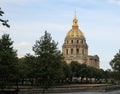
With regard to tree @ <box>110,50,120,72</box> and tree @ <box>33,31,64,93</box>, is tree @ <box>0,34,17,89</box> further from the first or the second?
tree @ <box>110,50,120,72</box>

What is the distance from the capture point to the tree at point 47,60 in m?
64.6

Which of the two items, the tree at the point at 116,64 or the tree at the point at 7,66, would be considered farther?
the tree at the point at 116,64

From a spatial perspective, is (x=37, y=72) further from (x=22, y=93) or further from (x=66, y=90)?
(x=66, y=90)

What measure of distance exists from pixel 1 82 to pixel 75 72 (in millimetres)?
109332

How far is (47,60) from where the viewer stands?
6456cm

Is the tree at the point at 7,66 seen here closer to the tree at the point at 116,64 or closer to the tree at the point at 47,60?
the tree at the point at 47,60

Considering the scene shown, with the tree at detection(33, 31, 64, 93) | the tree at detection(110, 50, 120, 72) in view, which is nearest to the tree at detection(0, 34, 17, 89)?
the tree at detection(33, 31, 64, 93)

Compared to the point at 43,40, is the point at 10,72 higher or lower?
lower

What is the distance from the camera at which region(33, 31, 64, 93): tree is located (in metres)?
64.6

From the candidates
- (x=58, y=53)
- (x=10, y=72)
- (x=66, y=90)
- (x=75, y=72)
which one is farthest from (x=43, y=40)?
(x=75, y=72)

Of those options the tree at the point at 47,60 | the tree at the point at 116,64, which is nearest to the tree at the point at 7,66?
the tree at the point at 47,60

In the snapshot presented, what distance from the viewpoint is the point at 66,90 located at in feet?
305

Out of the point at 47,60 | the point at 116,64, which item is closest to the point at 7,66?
the point at 47,60

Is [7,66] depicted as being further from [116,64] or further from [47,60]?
[116,64]
